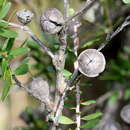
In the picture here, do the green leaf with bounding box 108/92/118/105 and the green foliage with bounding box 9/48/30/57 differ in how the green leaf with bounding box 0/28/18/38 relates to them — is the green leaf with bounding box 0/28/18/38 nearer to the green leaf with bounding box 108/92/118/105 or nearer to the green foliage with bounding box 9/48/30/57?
the green foliage with bounding box 9/48/30/57

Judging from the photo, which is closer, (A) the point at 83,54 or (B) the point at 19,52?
(A) the point at 83,54

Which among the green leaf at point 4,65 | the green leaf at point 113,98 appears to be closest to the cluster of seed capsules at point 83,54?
the green leaf at point 4,65

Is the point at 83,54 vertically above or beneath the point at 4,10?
beneath

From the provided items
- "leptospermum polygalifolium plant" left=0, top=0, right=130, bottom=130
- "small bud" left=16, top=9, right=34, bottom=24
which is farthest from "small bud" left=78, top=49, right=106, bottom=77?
"small bud" left=16, top=9, right=34, bottom=24

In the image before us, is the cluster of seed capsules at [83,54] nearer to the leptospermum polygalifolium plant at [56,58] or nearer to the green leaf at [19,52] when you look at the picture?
the leptospermum polygalifolium plant at [56,58]

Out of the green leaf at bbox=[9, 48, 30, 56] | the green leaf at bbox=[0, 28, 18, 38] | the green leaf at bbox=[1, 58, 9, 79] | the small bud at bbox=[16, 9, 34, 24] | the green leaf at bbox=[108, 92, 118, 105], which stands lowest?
the green leaf at bbox=[108, 92, 118, 105]

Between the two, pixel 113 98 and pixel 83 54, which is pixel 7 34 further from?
pixel 113 98

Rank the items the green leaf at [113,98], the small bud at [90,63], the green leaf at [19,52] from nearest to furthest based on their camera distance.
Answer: the small bud at [90,63]
the green leaf at [19,52]
the green leaf at [113,98]

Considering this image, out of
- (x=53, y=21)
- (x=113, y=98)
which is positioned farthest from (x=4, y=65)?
(x=113, y=98)
